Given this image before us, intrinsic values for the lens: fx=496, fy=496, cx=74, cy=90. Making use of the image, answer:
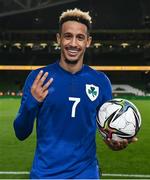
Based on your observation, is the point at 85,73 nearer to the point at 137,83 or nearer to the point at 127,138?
the point at 127,138

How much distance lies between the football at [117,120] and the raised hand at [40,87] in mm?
467

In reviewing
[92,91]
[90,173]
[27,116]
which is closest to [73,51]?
[92,91]

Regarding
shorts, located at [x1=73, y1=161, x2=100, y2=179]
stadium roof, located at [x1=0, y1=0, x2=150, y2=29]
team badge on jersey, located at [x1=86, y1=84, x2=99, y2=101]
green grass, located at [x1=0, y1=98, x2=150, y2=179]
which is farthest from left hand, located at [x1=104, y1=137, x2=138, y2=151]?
stadium roof, located at [x1=0, y1=0, x2=150, y2=29]

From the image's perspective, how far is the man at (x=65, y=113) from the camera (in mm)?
3486

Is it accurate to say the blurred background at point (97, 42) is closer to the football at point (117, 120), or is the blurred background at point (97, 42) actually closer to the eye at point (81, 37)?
the football at point (117, 120)

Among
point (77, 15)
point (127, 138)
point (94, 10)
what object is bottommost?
point (127, 138)

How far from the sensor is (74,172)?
3482 millimetres

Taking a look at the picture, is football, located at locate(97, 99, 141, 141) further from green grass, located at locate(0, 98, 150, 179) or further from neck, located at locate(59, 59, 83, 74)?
green grass, located at locate(0, 98, 150, 179)

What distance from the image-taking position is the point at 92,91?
11.9 feet

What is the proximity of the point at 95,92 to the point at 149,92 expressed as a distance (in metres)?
42.0

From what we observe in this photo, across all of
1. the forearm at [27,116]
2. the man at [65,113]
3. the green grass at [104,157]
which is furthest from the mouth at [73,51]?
the green grass at [104,157]

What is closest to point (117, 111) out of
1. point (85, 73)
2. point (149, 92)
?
point (85, 73)

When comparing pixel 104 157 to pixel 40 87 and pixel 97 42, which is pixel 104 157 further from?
pixel 97 42

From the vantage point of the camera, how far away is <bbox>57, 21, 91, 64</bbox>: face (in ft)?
11.6
